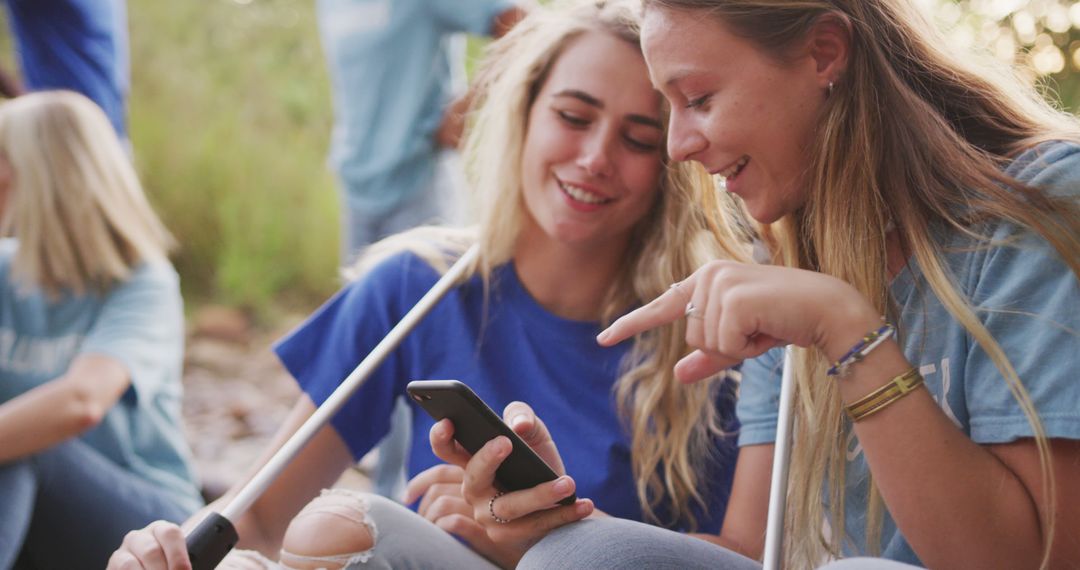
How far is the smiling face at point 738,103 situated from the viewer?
139cm

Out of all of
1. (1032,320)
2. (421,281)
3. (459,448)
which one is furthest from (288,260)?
(1032,320)

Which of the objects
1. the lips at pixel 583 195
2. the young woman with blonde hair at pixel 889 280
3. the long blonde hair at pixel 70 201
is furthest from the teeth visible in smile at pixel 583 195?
the long blonde hair at pixel 70 201

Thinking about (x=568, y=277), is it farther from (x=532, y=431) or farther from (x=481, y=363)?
(x=532, y=431)

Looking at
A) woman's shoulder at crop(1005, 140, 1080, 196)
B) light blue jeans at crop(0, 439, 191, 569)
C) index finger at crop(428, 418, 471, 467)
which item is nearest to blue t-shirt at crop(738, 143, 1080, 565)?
woman's shoulder at crop(1005, 140, 1080, 196)

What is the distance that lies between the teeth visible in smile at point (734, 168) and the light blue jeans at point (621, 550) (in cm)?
45

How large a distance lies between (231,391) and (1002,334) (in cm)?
361

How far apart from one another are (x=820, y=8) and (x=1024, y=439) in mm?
552

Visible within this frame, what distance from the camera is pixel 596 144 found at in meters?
1.82

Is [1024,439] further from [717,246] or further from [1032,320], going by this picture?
[717,246]

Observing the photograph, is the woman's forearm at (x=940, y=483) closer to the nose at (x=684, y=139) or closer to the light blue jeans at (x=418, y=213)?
the nose at (x=684, y=139)

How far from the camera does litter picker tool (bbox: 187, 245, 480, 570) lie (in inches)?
58.1

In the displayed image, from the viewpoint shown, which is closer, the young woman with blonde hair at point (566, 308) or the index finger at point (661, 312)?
the index finger at point (661, 312)

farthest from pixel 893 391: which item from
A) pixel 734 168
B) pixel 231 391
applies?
pixel 231 391

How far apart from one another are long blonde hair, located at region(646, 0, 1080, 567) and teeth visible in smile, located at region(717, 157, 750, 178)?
8 centimetres
